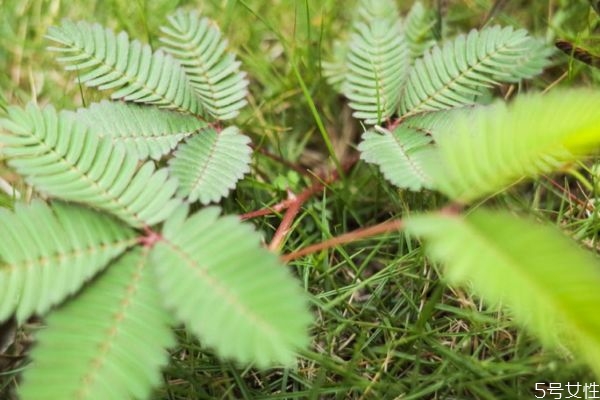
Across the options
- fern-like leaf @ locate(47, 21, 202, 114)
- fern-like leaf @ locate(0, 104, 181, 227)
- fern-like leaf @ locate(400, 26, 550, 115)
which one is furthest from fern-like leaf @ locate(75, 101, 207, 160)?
fern-like leaf @ locate(400, 26, 550, 115)

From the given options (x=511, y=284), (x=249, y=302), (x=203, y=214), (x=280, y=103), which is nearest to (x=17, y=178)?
(x=280, y=103)

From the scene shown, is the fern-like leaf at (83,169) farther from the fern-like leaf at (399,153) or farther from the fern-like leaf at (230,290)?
the fern-like leaf at (399,153)

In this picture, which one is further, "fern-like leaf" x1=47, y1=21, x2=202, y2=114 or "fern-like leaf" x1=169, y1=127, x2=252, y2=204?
"fern-like leaf" x1=47, y1=21, x2=202, y2=114

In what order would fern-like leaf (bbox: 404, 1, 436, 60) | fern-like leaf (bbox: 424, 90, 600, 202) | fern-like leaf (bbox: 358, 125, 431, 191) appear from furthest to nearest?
1. fern-like leaf (bbox: 404, 1, 436, 60)
2. fern-like leaf (bbox: 358, 125, 431, 191)
3. fern-like leaf (bbox: 424, 90, 600, 202)

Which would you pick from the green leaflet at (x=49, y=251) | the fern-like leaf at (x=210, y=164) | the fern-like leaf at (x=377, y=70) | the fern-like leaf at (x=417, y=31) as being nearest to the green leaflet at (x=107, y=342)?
the green leaflet at (x=49, y=251)

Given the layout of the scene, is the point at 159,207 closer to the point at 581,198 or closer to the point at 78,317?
the point at 78,317

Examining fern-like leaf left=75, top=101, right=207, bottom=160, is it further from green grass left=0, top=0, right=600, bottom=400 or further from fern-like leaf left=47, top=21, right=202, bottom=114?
green grass left=0, top=0, right=600, bottom=400
